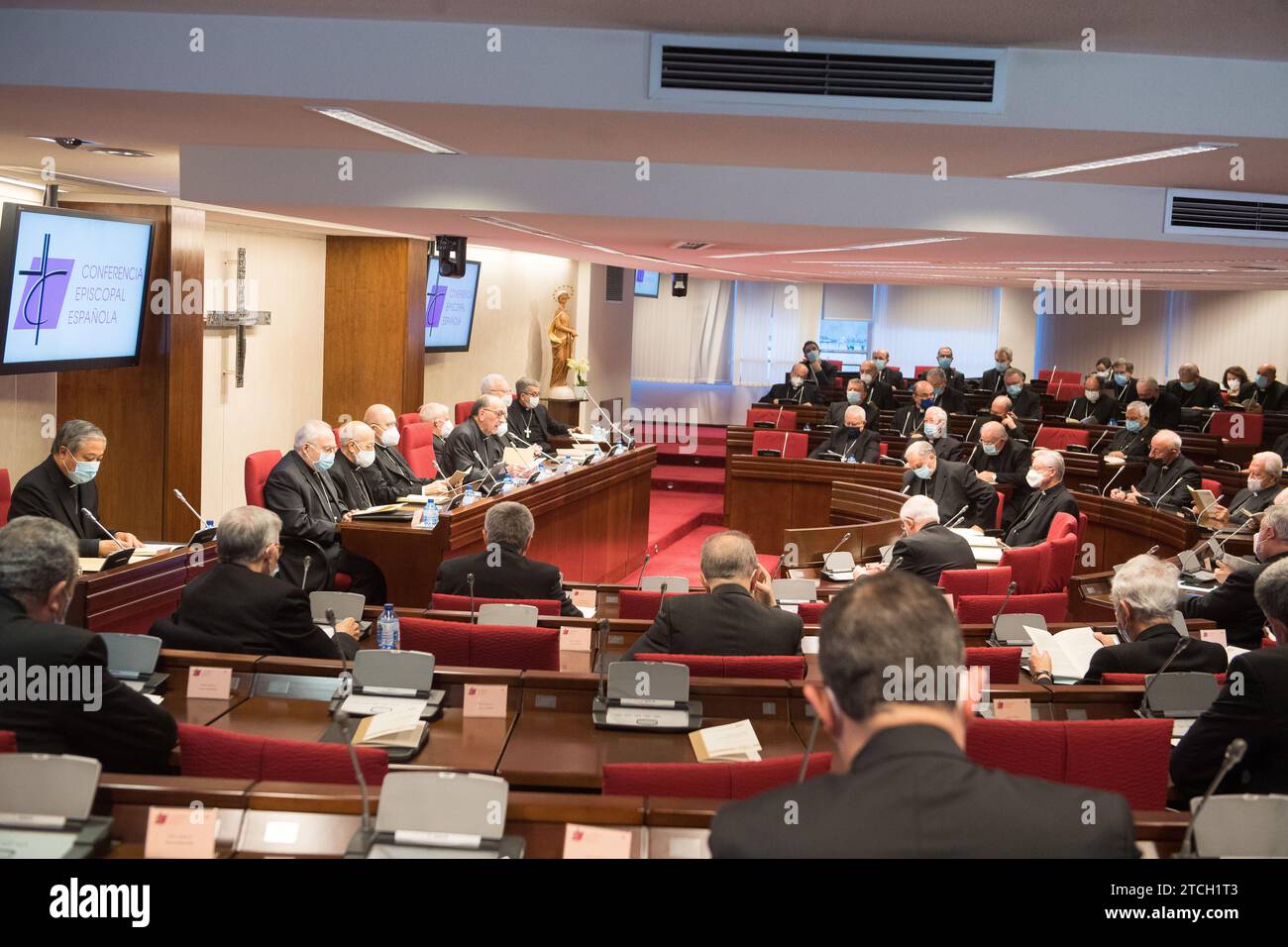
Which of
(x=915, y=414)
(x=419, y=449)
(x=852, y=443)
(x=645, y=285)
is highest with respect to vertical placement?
(x=645, y=285)

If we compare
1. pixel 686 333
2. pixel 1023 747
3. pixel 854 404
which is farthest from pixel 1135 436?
pixel 686 333

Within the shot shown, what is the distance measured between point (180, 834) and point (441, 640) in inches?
67.4

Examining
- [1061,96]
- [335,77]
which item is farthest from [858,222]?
[335,77]

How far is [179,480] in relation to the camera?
7.98 meters

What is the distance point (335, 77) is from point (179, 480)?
5019mm

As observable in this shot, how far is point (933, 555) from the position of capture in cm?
577

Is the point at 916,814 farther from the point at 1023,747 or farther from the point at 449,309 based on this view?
the point at 449,309

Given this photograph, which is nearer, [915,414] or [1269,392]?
[915,414]

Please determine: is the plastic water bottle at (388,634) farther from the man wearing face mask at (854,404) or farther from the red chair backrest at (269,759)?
the man wearing face mask at (854,404)

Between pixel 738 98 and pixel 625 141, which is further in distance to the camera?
pixel 625 141

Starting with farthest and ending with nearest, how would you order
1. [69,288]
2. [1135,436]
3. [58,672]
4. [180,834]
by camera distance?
[1135,436]
[69,288]
[58,672]
[180,834]

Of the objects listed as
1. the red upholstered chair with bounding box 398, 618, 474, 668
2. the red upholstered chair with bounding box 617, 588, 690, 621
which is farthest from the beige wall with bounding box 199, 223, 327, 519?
the red upholstered chair with bounding box 398, 618, 474, 668
